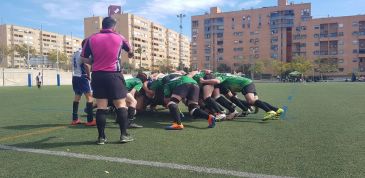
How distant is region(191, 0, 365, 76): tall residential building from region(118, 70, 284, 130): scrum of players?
90.3m

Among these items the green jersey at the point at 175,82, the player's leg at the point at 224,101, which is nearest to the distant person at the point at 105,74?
the green jersey at the point at 175,82

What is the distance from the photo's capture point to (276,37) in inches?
3949

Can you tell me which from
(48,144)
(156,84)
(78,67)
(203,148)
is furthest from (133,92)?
(203,148)

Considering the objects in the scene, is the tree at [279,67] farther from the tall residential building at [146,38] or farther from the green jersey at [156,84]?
the green jersey at [156,84]

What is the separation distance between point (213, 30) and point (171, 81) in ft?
343

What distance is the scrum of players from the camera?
22.6 ft

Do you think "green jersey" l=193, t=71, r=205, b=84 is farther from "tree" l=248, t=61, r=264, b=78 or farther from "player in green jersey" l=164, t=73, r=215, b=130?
"tree" l=248, t=61, r=264, b=78

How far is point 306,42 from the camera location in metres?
95.4

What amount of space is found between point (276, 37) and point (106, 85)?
330 ft

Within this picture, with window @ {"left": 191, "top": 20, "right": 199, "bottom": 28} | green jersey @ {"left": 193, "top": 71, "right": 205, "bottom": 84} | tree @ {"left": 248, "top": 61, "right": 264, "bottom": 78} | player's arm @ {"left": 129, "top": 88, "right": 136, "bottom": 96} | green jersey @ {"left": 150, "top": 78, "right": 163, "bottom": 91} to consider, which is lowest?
player's arm @ {"left": 129, "top": 88, "right": 136, "bottom": 96}

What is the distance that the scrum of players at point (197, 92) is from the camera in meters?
6.88

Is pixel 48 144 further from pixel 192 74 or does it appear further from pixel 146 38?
pixel 146 38

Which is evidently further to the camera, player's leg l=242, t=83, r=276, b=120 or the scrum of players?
player's leg l=242, t=83, r=276, b=120

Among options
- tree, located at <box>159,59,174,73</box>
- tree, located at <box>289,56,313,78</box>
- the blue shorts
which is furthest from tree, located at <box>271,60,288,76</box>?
the blue shorts
